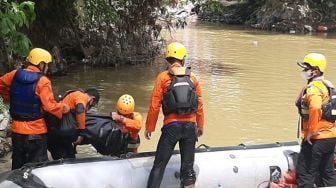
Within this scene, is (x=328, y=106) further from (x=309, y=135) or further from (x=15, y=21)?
(x=15, y=21)

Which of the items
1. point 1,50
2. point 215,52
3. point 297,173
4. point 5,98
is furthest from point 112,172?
point 215,52

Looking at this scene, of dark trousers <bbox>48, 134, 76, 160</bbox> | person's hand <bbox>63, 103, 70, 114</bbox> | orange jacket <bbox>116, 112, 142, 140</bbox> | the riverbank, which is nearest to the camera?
Answer: person's hand <bbox>63, 103, 70, 114</bbox>

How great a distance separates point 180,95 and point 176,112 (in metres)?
0.18

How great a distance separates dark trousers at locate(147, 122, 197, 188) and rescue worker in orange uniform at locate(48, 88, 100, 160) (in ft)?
2.99

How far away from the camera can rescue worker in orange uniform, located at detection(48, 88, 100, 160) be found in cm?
580

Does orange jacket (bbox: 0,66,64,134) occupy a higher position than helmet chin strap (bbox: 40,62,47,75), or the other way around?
helmet chin strap (bbox: 40,62,47,75)

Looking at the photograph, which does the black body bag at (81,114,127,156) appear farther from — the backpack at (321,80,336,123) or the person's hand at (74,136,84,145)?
the backpack at (321,80,336,123)

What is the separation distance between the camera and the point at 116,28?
53.4 ft

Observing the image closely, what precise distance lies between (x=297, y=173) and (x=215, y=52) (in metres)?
16.3

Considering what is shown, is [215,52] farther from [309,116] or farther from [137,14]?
[309,116]

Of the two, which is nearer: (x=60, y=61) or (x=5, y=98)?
(x=5, y=98)

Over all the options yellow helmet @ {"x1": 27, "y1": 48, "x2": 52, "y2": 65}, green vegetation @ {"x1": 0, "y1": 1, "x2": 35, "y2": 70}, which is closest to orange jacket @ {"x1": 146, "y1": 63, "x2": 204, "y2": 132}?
yellow helmet @ {"x1": 27, "y1": 48, "x2": 52, "y2": 65}

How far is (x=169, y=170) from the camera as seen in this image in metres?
5.76

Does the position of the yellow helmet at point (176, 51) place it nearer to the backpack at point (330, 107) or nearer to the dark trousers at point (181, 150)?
the dark trousers at point (181, 150)
